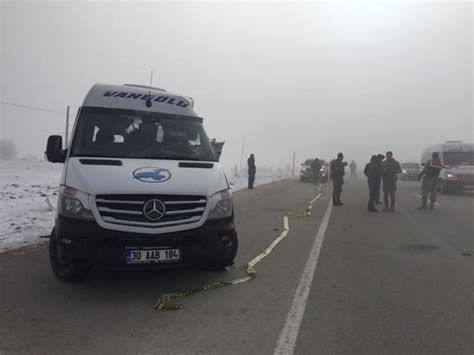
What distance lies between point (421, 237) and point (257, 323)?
6187 mm

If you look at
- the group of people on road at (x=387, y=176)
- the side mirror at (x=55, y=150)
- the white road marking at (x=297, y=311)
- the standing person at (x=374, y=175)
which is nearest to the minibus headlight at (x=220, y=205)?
the white road marking at (x=297, y=311)

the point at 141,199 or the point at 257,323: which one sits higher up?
the point at 141,199

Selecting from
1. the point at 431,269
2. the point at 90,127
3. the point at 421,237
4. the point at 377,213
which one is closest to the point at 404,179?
the point at 377,213

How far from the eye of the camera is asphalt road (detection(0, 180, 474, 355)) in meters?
3.72

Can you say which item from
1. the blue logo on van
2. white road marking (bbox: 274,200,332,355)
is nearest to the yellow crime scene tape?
white road marking (bbox: 274,200,332,355)

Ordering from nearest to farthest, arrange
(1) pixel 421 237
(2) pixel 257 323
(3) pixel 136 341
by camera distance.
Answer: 1. (3) pixel 136 341
2. (2) pixel 257 323
3. (1) pixel 421 237

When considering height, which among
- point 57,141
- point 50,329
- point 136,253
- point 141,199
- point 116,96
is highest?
point 116,96

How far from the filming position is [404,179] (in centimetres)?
4041

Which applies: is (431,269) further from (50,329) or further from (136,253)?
(50,329)

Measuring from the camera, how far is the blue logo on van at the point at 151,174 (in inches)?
193

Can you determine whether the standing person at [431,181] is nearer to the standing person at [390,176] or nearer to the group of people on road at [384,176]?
the group of people on road at [384,176]

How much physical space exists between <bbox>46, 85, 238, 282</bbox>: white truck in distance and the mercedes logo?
0.04 feet

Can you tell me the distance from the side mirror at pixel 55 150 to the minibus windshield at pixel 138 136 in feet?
1.39

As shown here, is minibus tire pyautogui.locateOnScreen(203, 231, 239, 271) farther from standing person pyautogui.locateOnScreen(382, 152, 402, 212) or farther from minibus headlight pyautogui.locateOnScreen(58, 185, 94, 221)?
standing person pyautogui.locateOnScreen(382, 152, 402, 212)
